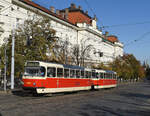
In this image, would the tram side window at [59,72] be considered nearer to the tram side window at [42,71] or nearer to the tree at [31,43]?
the tram side window at [42,71]

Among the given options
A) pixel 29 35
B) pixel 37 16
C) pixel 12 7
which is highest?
pixel 12 7

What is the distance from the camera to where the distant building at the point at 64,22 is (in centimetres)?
3231

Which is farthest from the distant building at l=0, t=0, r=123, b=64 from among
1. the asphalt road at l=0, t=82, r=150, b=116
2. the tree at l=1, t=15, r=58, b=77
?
the asphalt road at l=0, t=82, r=150, b=116

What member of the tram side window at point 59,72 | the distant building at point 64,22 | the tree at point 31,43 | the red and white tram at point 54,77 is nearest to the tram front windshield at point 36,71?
the red and white tram at point 54,77

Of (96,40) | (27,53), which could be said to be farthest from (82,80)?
(96,40)

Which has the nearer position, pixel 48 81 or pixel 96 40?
pixel 48 81

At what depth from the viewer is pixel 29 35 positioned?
26.7 m

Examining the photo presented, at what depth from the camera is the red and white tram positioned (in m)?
17.5

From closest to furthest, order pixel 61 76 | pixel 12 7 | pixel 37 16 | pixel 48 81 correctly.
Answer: pixel 48 81 < pixel 61 76 < pixel 37 16 < pixel 12 7

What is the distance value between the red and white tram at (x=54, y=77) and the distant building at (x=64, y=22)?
31.5 ft

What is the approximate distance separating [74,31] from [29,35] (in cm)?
2880

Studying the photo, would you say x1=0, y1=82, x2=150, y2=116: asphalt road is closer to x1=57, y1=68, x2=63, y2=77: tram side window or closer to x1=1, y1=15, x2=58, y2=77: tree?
x1=57, y1=68, x2=63, y2=77: tram side window

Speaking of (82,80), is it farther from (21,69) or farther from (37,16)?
(37,16)

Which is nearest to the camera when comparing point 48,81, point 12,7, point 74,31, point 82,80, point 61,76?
point 48,81
